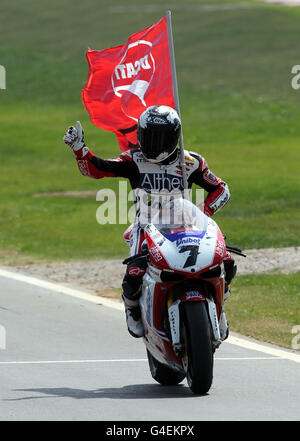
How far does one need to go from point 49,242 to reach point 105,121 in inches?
353

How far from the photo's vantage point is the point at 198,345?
8.15 metres

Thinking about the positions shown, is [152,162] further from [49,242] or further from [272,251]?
[49,242]

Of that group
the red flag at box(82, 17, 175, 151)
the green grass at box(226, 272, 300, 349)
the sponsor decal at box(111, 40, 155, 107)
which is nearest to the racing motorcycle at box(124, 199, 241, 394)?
the red flag at box(82, 17, 175, 151)

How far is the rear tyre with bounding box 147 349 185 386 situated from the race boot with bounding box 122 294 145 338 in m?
0.31

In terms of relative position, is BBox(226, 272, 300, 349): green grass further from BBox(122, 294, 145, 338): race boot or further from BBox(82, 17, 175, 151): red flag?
BBox(82, 17, 175, 151): red flag

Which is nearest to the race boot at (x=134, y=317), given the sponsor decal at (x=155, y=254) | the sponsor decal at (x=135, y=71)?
the sponsor decal at (x=155, y=254)

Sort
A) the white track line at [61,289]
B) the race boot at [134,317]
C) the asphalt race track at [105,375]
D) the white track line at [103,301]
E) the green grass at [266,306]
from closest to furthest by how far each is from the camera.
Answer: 1. the asphalt race track at [105,375]
2. the race boot at [134,317]
3. the white track line at [103,301]
4. the green grass at [266,306]
5. the white track line at [61,289]

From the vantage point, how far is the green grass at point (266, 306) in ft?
38.8

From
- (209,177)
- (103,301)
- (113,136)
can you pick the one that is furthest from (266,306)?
(113,136)

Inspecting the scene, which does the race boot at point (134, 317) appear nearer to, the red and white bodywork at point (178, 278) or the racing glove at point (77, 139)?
the red and white bodywork at point (178, 278)

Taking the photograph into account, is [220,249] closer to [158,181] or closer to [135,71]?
[158,181]

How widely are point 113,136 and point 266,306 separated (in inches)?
995

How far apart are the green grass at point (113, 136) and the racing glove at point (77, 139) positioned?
805 centimetres

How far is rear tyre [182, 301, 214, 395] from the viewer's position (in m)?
8.16
